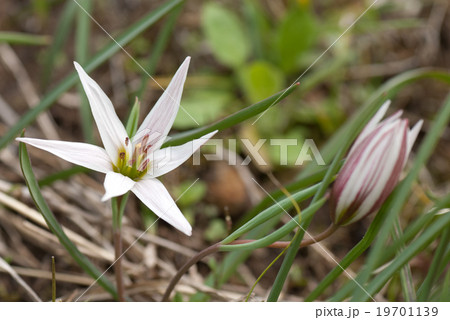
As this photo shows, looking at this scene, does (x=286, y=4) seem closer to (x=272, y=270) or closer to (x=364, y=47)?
(x=364, y=47)

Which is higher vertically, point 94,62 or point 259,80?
point 259,80

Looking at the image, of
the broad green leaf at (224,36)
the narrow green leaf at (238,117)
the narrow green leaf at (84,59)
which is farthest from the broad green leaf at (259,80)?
the narrow green leaf at (238,117)

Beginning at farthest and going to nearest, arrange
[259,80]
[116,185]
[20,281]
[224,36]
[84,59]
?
[224,36] → [259,80] → [84,59] → [20,281] → [116,185]

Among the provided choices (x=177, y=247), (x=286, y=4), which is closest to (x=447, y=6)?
(x=286, y=4)

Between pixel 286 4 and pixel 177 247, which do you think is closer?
pixel 177 247

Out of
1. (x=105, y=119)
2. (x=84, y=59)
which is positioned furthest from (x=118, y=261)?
(x=84, y=59)

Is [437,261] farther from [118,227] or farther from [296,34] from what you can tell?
[296,34]
